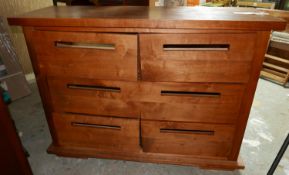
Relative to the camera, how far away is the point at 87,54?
857 millimetres

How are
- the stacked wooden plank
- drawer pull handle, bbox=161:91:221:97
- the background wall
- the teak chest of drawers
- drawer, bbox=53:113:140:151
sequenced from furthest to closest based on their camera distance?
1. the stacked wooden plank
2. the background wall
3. drawer, bbox=53:113:140:151
4. drawer pull handle, bbox=161:91:221:97
5. the teak chest of drawers

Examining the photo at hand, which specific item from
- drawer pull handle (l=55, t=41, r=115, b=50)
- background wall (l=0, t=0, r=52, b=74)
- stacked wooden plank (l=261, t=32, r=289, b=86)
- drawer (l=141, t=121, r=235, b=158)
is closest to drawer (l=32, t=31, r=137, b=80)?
drawer pull handle (l=55, t=41, r=115, b=50)

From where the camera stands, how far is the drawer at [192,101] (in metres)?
0.88

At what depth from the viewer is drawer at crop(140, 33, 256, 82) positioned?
2.55 ft

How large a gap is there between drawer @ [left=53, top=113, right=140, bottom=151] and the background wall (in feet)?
3.48

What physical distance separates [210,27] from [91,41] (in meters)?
0.46

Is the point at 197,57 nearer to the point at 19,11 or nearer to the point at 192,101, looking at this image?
the point at 192,101

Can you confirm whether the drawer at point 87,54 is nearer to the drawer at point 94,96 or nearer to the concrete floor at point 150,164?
the drawer at point 94,96

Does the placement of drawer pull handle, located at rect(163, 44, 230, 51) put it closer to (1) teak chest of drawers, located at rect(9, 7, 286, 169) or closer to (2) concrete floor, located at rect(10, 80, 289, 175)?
(1) teak chest of drawers, located at rect(9, 7, 286, 169)

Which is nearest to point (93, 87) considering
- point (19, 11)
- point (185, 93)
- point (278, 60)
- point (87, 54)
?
point (87, 54)

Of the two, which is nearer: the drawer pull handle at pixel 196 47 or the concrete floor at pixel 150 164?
the drawer pull handle at pixel 196 47

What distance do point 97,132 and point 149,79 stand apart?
41cm

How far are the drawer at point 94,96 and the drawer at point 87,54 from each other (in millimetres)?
38

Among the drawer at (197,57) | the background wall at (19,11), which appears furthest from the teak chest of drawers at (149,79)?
the background wall at (19,11)
